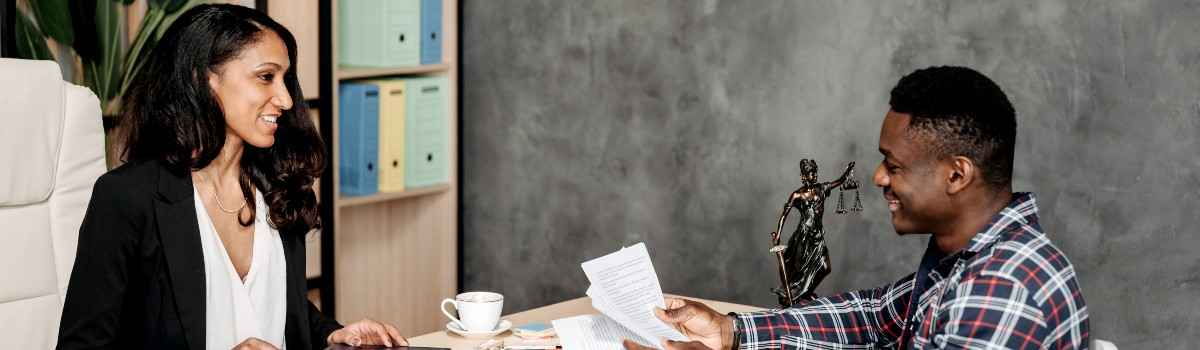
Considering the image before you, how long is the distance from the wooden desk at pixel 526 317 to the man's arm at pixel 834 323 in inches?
13.0

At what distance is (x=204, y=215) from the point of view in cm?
203

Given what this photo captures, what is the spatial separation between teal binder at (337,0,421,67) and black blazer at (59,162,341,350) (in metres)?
1.57

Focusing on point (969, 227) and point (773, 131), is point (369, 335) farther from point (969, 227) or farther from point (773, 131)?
point (773, 131)

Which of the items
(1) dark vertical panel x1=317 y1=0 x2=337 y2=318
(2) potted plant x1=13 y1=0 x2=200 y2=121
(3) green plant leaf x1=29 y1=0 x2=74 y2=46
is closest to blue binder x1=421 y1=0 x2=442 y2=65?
(1) dark vertical panel x1=317 y1=0 x2=337 y2=318

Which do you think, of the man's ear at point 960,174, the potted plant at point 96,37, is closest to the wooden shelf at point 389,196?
the potted plant at point 96,37

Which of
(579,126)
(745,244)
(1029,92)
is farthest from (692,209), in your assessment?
(1029,92)

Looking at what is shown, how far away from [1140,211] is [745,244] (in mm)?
962

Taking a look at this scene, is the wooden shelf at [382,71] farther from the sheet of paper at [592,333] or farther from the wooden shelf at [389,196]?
the sheet of paper at [592,333]

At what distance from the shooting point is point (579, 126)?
360cm

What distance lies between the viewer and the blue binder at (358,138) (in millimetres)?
3535

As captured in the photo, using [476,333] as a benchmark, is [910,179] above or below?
above

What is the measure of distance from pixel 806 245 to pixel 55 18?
1.69m

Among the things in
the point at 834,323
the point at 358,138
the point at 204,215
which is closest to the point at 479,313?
the point at 204,215

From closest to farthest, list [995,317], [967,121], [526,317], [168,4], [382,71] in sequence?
1. [995,317]
2. [967,121]
3. [526,317]
4. [168,4]
5. [382,71]
